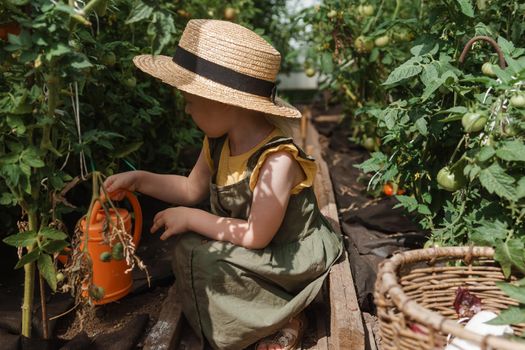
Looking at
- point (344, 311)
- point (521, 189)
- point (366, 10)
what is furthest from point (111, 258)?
point (366, 10)

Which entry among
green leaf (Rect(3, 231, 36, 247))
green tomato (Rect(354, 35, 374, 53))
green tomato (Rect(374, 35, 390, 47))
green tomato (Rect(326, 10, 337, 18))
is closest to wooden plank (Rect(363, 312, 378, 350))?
green leaf (Rect(3, 231, 36, 247))

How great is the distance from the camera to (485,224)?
1.72 meters

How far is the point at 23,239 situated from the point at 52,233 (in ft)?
0.27

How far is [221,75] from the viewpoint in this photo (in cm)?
186

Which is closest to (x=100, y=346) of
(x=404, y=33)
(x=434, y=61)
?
(x=434, y=61)

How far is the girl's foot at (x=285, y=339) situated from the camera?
1921mm

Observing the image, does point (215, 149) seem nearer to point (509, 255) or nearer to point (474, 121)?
point (474, 121)

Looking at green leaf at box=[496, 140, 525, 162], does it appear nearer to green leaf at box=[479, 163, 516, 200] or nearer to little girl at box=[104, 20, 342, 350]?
green leaf at box=[479, 163, 516, 200]

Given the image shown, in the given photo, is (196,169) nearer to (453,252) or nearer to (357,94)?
(453,252)

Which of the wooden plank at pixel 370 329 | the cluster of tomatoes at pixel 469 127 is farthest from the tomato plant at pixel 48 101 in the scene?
the wooden plank at pixel 370 329

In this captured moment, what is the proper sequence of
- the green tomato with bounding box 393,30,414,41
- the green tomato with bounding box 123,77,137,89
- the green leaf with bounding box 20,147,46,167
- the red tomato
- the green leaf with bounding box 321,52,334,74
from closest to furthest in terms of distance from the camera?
the green leaf with bounding box 20,147,46,167, the green tomato with bounding box 123,77,137,89, the green tomato with bounding box 393,30,414,41, the red tomato, the green leaf with bounding box 321,52,334,74

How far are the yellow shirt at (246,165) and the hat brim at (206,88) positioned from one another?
4.7 inches

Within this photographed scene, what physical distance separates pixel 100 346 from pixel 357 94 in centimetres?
268

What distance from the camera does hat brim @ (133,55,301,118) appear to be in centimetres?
182
